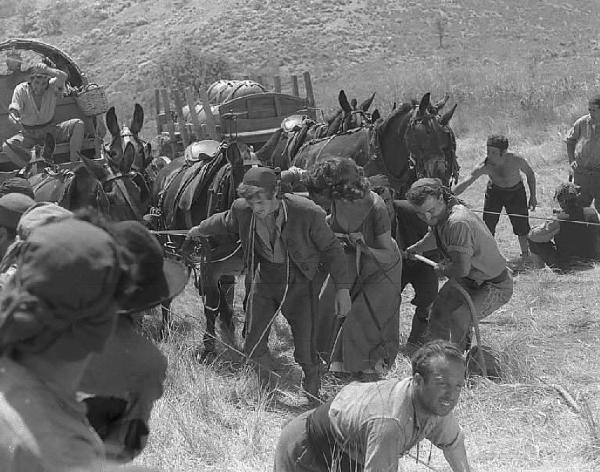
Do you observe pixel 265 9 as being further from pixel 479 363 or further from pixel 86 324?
pixel 86 324

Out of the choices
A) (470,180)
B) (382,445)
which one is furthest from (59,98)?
(382,445)

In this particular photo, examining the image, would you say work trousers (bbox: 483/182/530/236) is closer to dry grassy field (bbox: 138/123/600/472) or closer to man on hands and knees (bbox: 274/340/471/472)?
dry grassy field (bbox: 138/123/600/472)

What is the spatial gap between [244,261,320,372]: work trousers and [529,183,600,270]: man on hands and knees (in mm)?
4238

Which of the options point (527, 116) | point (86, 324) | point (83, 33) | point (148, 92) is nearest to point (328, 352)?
point (86, 324)

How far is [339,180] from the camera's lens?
21.3 ft

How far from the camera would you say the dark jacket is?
6434mm

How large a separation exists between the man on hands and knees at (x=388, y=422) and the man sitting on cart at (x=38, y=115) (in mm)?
7746

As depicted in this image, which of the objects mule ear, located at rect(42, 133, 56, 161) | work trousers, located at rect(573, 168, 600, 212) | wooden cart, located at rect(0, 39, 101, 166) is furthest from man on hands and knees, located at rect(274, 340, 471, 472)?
wooden cart, located at rect(0, 39, 101, 166)

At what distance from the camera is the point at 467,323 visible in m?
6.80

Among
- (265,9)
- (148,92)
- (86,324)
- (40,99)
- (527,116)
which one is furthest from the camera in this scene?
(265,9)

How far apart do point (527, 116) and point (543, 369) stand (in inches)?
567

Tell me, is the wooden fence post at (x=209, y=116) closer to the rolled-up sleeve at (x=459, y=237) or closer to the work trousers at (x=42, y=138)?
the work trousers at (x=42, y=138)

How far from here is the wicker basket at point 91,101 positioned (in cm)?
1209

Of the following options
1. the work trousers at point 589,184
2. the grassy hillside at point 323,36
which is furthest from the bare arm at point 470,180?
the grassy hillside at point 323,36
